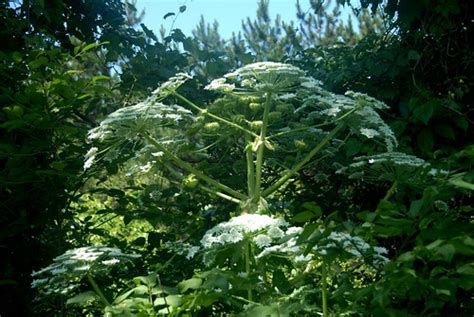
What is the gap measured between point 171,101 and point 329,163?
0.90 metres

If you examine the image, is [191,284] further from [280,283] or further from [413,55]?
[413,55]

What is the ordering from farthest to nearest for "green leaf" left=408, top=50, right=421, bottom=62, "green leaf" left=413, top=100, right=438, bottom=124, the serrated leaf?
the serrated leaf < "green leaf" left=408, top=50, right=421, bottom=62 < "green leaf" left=413, top=100, right=438, bottom=124

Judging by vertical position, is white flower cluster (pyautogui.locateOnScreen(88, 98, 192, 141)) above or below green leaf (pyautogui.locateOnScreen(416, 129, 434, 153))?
above

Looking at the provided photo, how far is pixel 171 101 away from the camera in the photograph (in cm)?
325

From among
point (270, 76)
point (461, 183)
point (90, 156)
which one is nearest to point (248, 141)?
point (270, 76)

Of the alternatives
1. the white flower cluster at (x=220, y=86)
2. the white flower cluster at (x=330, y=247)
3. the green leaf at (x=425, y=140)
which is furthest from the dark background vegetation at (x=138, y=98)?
the white flower cluster at (x=220, y=86)

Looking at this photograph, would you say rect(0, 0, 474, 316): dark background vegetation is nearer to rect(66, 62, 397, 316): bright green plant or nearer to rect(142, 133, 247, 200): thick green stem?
rect(66, 62, 397, 316): bright green plant

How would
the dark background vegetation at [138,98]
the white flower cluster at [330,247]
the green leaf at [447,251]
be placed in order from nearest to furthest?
the green leaf at [447,251]
the white flower cluster at [330,247]
the dark background vegetation at [138,98]

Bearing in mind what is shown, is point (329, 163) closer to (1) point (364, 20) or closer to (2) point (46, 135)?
(2) point (46, 135)

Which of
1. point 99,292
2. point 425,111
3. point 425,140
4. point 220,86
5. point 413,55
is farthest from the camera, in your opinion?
point 413,55

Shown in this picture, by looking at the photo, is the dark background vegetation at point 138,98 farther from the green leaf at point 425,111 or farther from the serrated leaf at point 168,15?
the serrated leaf at point 168,15

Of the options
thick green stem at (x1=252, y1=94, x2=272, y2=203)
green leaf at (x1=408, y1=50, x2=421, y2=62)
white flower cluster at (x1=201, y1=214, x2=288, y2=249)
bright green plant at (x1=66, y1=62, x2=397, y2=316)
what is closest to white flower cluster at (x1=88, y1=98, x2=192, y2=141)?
bright green plant at (x1=66, y1=62, x2=397, y2=316)

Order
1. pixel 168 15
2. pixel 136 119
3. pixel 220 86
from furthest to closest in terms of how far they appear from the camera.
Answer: pixel 168 15
pixel 220 86
pixel 136 119

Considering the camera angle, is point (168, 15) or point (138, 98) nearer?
point (138, 98)
